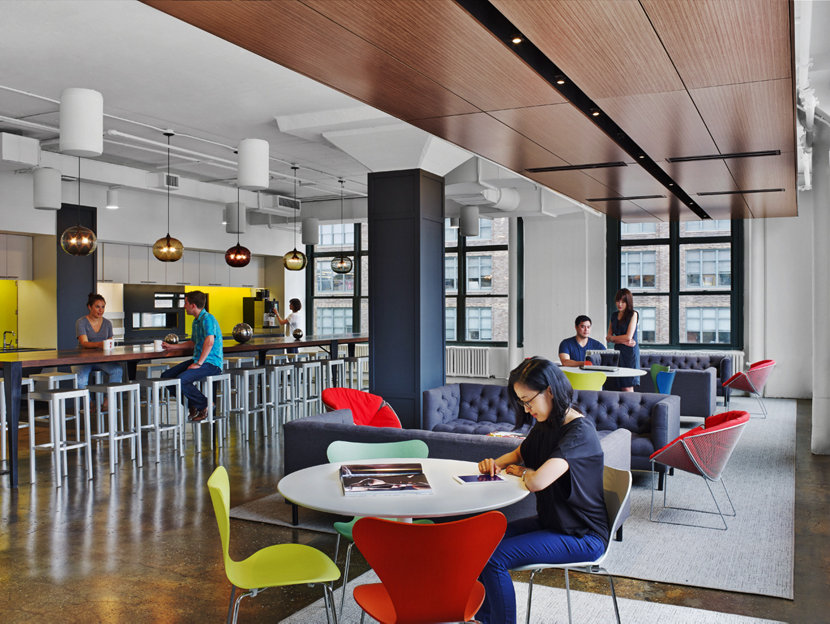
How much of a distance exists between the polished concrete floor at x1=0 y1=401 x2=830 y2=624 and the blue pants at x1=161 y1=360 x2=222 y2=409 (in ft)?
3.71

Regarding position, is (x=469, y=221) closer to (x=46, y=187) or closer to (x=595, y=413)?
(x=595, y=413)

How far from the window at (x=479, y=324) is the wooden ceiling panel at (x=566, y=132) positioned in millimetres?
8373

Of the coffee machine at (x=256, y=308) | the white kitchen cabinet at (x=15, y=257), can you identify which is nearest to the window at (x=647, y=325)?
the coffee machine at (x=256, y=308)

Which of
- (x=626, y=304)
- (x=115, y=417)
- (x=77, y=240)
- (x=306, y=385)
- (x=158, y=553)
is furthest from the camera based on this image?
(x=306, y=385)

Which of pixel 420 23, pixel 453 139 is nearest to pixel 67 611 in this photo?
pixel 420 23

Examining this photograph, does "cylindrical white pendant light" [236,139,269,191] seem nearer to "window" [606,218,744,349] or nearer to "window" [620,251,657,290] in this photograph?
"window" [606,218,744,349]

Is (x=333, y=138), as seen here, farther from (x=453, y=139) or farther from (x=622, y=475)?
(x=622, y=475)

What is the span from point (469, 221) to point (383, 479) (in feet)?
29.5

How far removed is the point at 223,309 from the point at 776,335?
32.2 feet

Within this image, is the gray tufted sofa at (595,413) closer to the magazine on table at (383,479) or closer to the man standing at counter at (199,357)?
the man standing at counter at (199,357)

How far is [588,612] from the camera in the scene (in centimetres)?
357

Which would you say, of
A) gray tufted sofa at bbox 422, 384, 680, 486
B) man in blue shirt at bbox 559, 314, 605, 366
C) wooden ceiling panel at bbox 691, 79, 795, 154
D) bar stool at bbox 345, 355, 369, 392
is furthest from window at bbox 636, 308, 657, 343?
wooden ceiling panel at bbox 691, 79, 795, 154

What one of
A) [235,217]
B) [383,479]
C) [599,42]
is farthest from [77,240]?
[599,42]

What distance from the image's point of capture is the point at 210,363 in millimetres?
7812
